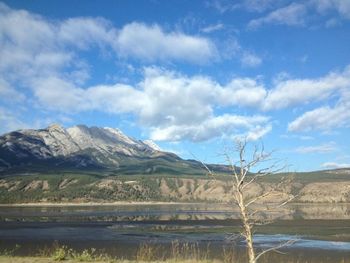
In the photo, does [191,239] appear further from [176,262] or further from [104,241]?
[176,262]

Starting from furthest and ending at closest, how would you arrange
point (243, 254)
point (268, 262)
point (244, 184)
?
point (243, 254)
point (268, 262)
point (244, 184)

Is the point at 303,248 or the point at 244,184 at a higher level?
the point at 244,184

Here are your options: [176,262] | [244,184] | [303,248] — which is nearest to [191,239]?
[303,248]

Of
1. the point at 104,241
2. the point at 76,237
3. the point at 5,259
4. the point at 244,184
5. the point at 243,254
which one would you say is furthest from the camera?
the point at 76,237

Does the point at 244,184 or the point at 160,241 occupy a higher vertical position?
the point at 244,184

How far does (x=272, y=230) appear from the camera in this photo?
6938 centimetres

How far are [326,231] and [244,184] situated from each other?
2231 inches

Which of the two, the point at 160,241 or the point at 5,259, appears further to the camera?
the point at 160,241

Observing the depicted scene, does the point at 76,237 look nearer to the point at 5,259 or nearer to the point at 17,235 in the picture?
the point at 17,235

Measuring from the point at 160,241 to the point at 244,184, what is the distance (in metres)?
41.5

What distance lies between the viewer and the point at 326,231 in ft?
222

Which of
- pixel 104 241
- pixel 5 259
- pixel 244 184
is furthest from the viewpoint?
pixel 104 241

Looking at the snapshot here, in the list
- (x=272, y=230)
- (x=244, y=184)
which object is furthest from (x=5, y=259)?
(x=272, y=230)

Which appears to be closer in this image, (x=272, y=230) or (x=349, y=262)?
(x=349, y=262)
